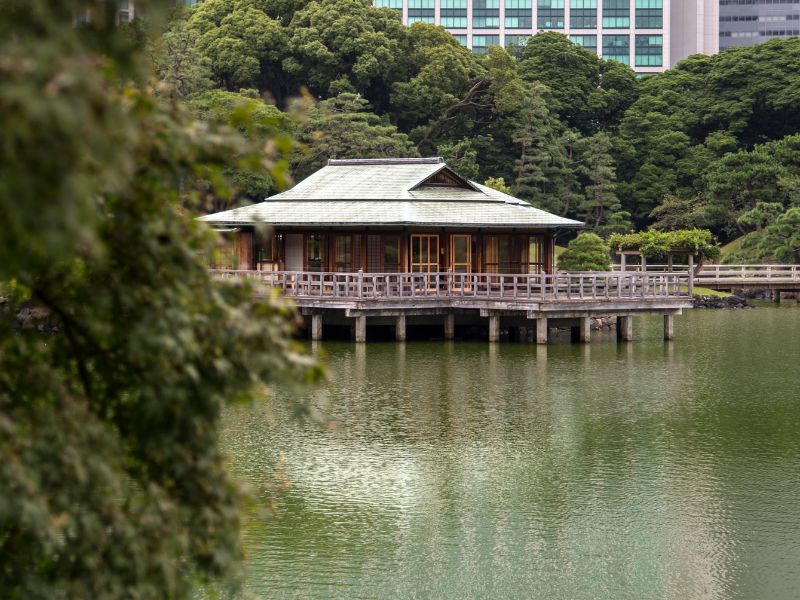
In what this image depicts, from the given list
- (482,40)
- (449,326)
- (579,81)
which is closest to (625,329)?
(449,326)

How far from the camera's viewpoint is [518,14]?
10200 cm

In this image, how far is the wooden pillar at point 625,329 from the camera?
33.0 meters

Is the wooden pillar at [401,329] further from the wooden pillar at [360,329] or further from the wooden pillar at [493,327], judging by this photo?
the wooden pillar at [493,327]

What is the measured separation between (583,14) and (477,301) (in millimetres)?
74671

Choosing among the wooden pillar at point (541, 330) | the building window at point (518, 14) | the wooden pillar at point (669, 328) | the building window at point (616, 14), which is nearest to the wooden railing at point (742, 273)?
the wooden pillar at point (669, 328)

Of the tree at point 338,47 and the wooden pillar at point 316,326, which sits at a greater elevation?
the tree at point 338,47

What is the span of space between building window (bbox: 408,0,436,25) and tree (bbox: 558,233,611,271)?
62.7m

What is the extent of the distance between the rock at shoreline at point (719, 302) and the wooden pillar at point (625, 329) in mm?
14590

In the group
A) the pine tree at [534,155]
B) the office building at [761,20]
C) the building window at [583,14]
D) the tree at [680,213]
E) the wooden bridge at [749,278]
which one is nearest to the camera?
the wooden bridge at [749,278]

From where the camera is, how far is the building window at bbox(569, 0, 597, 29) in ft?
332

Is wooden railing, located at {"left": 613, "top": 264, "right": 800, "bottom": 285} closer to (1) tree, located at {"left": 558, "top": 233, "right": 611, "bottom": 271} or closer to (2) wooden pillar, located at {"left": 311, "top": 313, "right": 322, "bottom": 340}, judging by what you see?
(1) tree, located at {"left": 558, "top": 233, "right": 611, "bottom": 271}

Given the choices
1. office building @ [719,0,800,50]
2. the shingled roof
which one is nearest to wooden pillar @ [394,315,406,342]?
the shingled roof

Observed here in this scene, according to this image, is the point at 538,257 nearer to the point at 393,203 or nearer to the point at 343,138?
the point at 393,203

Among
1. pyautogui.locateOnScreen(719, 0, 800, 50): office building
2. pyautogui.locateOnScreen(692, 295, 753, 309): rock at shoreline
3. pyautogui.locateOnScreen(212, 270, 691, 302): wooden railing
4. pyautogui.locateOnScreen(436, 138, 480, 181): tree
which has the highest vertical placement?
pyautogui.locateOnScreen(719, 0, 800, 50): office building
